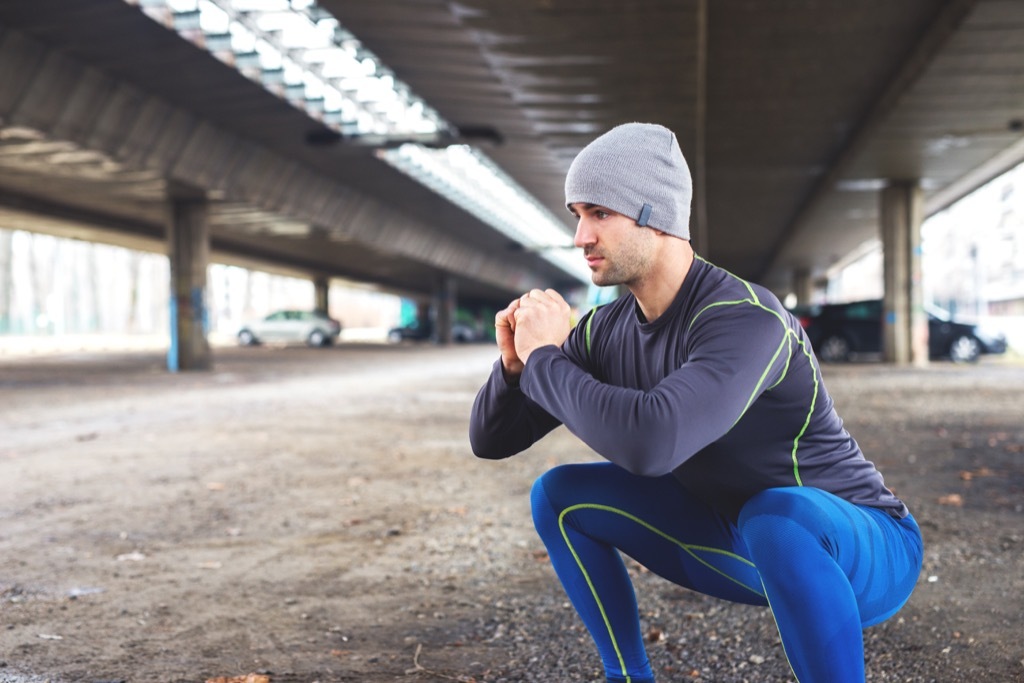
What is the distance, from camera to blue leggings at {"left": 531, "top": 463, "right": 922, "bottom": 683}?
2.14 meters

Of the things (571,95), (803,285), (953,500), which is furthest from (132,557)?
(803,285)

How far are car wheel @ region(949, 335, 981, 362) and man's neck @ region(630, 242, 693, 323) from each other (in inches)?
1036

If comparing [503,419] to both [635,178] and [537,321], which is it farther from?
[635,178]

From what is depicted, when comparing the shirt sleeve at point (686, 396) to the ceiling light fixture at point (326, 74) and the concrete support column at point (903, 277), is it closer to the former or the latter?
the ceiling light fixture at point (326, 74)

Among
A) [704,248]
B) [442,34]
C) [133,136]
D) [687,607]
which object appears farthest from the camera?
[704,248]

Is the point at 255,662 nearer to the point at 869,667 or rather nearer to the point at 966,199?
the point at 869,667

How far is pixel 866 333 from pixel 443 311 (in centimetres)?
2945

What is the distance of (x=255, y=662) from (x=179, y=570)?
146 centimetres

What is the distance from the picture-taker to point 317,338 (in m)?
44.3

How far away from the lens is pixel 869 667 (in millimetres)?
3150

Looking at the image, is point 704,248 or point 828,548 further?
point 704,248

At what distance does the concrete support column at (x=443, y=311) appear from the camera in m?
52.4

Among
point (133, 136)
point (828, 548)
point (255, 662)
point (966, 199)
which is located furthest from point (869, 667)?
point (966, 199)

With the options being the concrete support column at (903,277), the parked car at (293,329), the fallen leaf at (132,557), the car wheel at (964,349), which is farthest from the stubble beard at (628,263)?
the parked car at (293,329)
